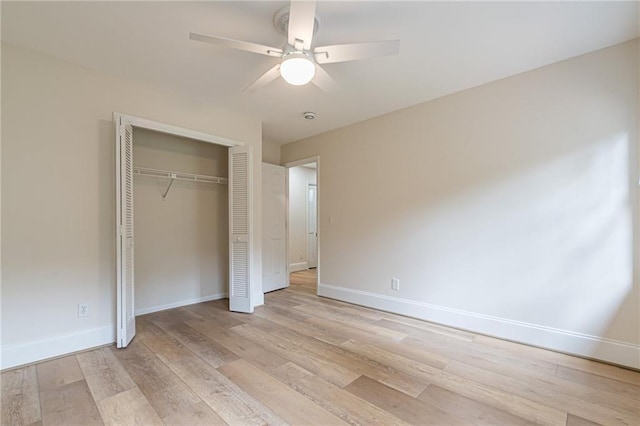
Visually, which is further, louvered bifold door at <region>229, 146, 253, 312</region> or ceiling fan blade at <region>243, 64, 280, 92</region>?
louvered bifold door at <region>229, 146, 253, 312</region>

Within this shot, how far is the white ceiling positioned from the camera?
200 cm

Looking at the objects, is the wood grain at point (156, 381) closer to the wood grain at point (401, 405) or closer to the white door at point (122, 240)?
the white door at point (122, 240)

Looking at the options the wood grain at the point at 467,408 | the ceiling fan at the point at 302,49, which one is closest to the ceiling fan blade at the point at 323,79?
the ceiling fan at the point at 302,49

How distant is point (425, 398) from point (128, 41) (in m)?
3.47

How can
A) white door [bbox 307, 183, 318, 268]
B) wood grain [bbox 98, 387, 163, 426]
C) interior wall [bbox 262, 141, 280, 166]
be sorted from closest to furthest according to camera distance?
wood grain [bbox 98, 387, 163, 426]
interior wall [bbox 262, 141, 280, 166]
white door [bbox 307, 183, 318, 268]

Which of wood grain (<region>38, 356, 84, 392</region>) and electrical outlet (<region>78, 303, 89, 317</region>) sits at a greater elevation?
electrical outlet (<region>78, 303, 89, 317</region>)

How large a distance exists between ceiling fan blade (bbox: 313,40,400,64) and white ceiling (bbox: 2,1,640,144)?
28cm

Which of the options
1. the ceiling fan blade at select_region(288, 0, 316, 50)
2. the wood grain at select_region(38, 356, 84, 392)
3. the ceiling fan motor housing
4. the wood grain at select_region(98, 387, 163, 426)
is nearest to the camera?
the ceiling fan blade at select_region(288, 0, 316, 50)

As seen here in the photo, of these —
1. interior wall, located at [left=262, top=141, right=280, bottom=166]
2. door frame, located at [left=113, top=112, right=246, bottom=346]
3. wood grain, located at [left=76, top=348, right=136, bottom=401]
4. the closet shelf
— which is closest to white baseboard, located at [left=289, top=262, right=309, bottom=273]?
interior wall, located at [left=262, top=141, right=280, bottom=166]

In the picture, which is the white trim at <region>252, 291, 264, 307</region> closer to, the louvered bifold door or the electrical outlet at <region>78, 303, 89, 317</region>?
the louvered bifold door

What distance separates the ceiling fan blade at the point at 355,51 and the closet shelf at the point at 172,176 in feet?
8.64

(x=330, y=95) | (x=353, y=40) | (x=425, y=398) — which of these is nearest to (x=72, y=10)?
(x=353, y=40)

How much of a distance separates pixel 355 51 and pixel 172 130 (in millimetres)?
2335

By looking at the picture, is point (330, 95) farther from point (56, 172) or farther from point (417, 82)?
point (56, 172)
